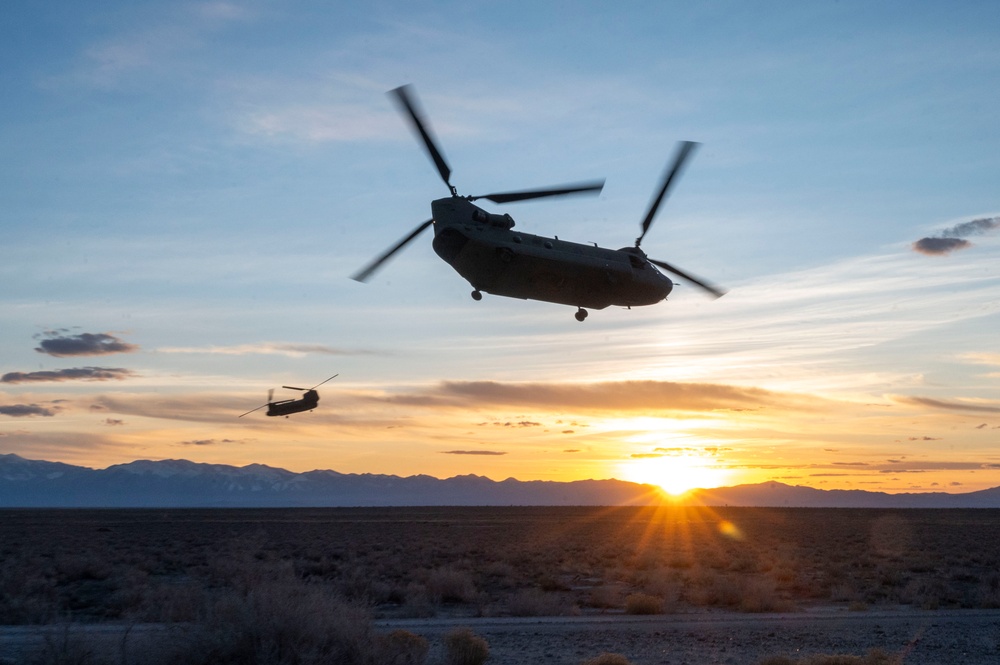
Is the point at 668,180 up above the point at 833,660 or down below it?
above

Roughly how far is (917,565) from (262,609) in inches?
1423

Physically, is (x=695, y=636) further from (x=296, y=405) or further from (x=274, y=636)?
(x=296, y=405)

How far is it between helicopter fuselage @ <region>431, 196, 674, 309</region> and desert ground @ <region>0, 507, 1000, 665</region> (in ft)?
31.5

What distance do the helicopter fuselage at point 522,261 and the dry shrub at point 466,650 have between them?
10.1m

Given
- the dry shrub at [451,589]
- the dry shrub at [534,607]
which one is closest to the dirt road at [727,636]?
the dry shrub at [534,607]

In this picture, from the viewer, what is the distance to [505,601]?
1215 inches

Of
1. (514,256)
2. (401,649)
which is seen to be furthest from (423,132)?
(401,649)

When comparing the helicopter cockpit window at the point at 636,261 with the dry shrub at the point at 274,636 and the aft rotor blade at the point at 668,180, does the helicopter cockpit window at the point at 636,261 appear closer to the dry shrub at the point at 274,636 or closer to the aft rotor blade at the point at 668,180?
the aft rotor blade at the point at 668,180

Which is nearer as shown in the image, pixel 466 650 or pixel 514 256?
pixel 466 650

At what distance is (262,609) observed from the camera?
56.7 ft

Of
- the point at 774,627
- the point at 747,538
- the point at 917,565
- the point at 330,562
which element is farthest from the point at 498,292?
the point at 747,538

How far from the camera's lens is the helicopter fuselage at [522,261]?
24703 millimetres

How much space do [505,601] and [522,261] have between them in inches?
510

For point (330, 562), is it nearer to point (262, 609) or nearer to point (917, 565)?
point (262, 609)
